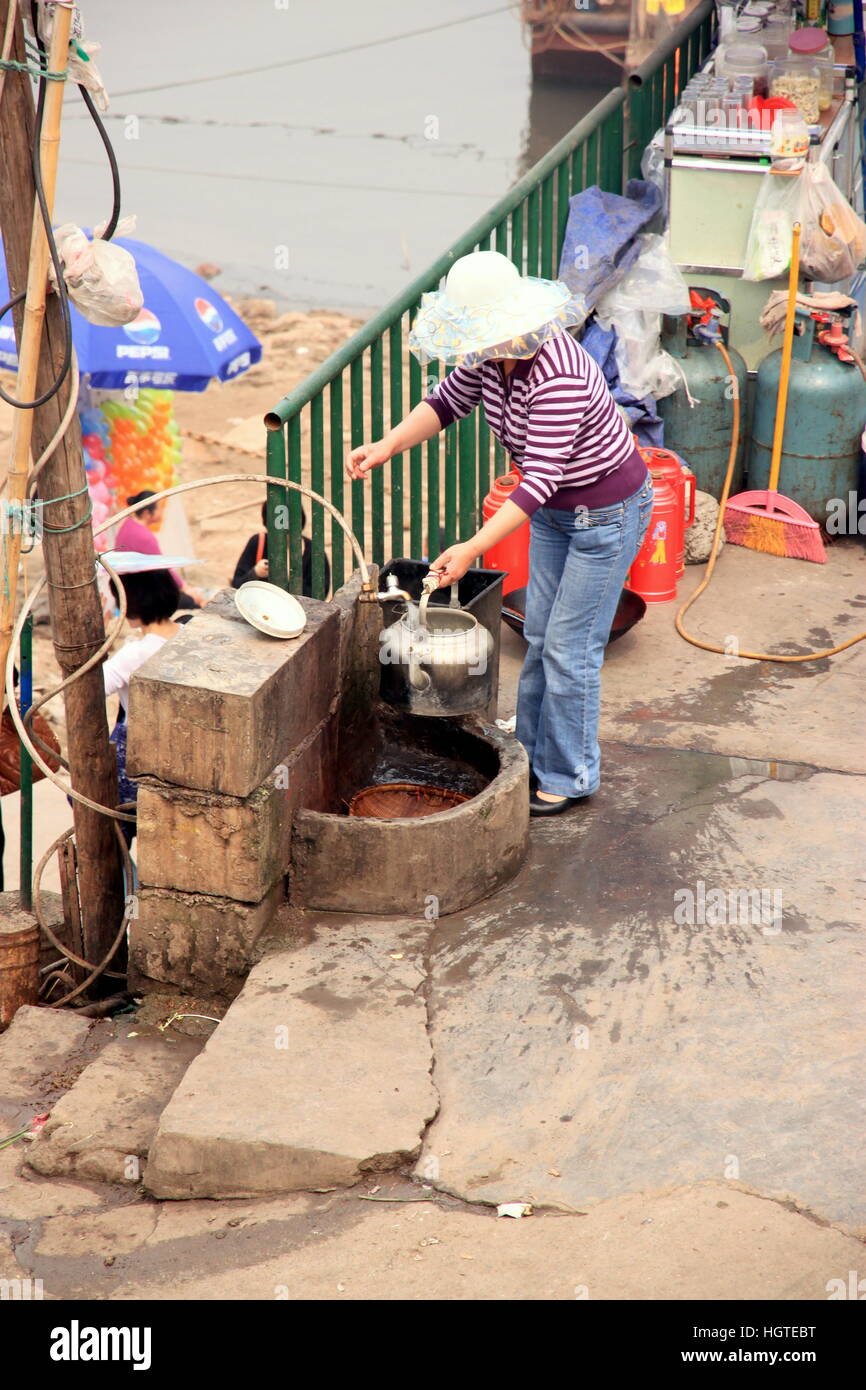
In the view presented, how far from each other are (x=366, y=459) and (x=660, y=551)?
2.06m

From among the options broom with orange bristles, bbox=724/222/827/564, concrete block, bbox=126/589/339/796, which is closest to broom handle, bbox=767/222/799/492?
broom with orange bristles, bbox=724/222/827/564

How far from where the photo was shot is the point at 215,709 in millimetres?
3918

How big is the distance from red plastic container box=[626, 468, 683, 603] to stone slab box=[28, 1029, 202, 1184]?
316cm

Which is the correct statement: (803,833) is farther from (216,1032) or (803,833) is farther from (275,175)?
(275,175)

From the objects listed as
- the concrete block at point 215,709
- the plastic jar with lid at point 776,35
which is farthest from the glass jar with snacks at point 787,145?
the concrete block at point 215,709

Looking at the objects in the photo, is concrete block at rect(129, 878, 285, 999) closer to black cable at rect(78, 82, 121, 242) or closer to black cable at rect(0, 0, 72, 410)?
black cable at rect(0, 0, 72, 410)

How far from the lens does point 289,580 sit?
16.6 ft

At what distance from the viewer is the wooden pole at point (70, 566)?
4.02m

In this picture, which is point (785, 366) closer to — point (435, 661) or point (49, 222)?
point (435, 661)

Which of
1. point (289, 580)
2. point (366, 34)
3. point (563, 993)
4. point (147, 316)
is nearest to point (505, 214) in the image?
point (289, 580)

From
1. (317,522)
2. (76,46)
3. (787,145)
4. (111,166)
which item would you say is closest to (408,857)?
(317,522)

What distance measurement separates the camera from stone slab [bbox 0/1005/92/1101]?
4.02 metres

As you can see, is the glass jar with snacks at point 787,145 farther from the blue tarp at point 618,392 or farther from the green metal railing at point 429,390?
the blue tarp at point 618,392

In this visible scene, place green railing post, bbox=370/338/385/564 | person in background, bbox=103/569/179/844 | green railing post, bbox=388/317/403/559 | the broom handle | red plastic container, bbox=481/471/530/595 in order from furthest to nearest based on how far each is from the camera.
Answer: the broom handle, red plastic container, bbox=481/471/530/595, green railing post, bbox=388/317/403/559, green railing post, bbox=370/338/385/564, person in background, bbox=103/569/179/844
